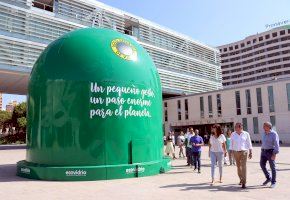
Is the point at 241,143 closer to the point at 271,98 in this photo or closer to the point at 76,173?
the point at 76,173

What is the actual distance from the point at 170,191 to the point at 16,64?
2813cm

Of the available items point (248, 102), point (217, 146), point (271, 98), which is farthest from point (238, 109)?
point (217, 146)

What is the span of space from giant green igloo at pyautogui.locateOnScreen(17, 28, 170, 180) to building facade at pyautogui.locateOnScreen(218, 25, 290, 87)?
101 meters

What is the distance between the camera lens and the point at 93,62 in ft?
36.3

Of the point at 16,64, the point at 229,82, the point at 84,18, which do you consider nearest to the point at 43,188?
the point at 16,64

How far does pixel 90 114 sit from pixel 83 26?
31.9 meters

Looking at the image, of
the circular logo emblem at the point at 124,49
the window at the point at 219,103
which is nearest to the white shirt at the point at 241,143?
the circular logo emblem at the point at 124,49

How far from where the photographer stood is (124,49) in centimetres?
1186

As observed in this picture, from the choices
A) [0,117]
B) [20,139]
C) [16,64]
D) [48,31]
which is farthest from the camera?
[0,117]

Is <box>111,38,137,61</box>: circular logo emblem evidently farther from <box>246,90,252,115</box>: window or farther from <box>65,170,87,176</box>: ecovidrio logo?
<box>246,90,252,115</box>: window

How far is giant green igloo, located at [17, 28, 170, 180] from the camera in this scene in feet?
34.8

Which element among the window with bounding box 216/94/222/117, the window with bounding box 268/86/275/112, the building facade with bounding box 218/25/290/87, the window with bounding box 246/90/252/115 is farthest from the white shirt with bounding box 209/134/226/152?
the building facade with bounding box 218/25/290/87

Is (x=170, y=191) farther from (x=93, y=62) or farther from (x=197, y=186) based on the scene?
(x=93, y=62)

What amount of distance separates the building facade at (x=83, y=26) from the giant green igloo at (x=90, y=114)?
22592 millimetres
